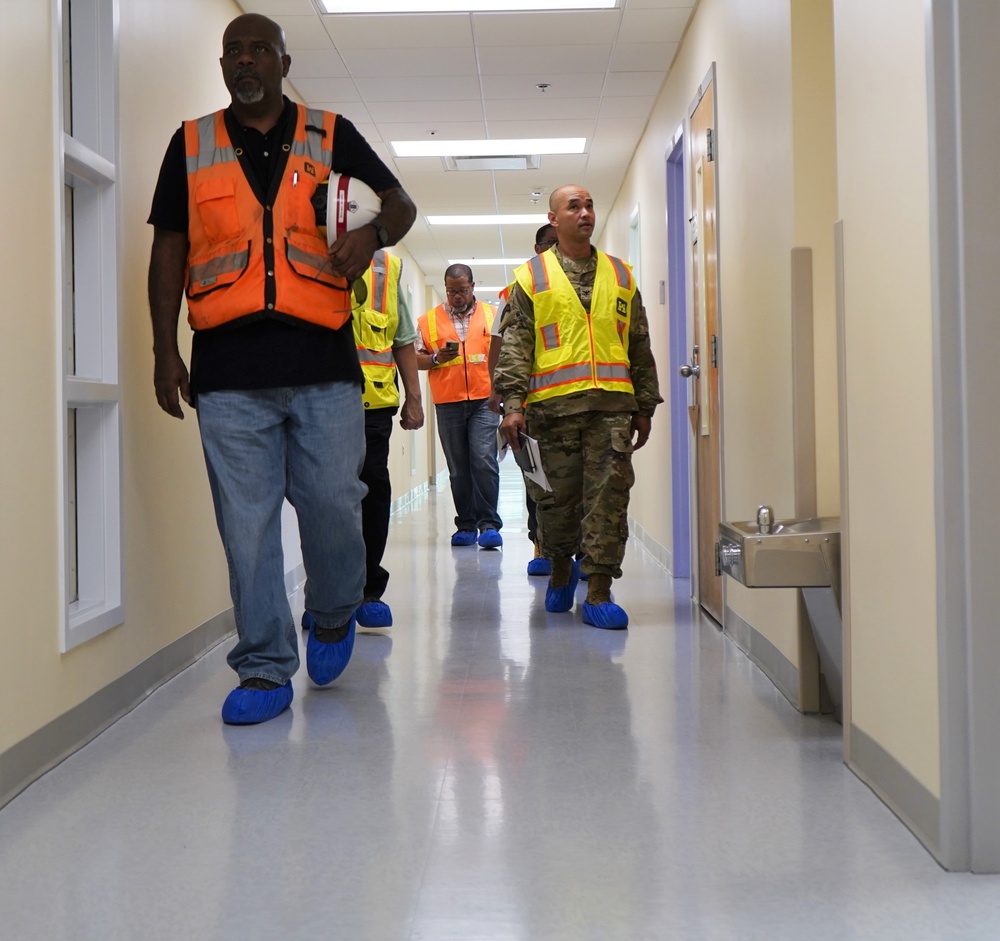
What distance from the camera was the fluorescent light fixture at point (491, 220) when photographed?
35.3ft

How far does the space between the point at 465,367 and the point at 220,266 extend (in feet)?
14.9

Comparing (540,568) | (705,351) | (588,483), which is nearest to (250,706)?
(588,483)

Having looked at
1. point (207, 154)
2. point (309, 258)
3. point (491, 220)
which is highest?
point (491, 220)

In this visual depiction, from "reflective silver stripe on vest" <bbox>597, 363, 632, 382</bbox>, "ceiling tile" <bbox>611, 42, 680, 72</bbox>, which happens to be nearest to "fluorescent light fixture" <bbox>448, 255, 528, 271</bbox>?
"ceiling tile" <bbox>611, 42, 680, 72</bbox>

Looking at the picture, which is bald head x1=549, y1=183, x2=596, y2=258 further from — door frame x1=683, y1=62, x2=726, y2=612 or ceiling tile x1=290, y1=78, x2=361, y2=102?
ceiling tile x1=290, y1=78, x2=361, y2=102

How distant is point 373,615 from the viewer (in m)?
4.20

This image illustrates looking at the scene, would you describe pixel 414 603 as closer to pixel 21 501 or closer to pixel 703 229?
pixel 703 229

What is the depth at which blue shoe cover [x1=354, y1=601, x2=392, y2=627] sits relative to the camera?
4.20 meters

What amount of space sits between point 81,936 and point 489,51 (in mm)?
4882

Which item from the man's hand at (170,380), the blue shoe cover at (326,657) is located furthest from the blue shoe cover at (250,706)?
the man's hand at (170,380)

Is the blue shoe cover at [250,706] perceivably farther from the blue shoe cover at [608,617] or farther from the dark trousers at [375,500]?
the blue shoe cover at [608,617]

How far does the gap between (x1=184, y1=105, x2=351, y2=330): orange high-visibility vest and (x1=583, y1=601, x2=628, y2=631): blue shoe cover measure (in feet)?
5.66

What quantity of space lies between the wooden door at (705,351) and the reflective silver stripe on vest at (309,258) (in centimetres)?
182

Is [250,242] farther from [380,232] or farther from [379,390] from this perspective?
[379,390]
